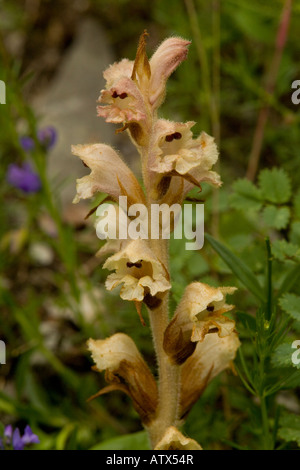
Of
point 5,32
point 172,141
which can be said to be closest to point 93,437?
point 172,141

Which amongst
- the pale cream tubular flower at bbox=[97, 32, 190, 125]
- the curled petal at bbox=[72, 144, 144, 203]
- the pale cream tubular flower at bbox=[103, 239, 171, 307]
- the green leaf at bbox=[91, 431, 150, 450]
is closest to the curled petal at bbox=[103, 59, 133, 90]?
the pale cream tubular flower at bbox=[97, 32, 190, 125]

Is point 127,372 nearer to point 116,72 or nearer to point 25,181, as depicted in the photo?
point 116,72

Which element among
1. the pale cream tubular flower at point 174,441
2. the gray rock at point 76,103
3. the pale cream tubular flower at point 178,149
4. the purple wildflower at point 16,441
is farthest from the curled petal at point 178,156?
the gray rock at point 76,103

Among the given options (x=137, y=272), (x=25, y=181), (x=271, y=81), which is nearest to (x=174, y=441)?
(x=137, y=272)

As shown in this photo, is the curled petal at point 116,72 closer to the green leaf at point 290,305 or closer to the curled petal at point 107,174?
the curled petal at point 107,174

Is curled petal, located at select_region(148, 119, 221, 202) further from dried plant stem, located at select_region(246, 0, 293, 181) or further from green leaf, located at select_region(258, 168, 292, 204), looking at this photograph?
dried plant stem, located at select_region(246, 0, 293, 181)
